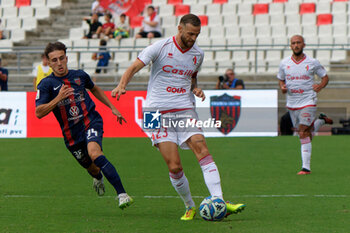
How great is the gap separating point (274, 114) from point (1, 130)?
692 cm

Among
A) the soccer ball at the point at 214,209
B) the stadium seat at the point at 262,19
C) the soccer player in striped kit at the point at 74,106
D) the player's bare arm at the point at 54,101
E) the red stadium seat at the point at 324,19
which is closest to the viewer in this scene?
the soccer ball at the point at 214,209

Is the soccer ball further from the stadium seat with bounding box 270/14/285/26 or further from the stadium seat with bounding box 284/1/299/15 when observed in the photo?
the stadium seat with bounding box 284/1/299/15

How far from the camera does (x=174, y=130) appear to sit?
712 centimetres

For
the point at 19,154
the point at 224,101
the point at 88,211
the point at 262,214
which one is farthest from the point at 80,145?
the point at 224,101

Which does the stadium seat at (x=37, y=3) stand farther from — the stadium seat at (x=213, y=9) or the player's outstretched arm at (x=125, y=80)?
the player's outstretched arm at (x=125, y=80)

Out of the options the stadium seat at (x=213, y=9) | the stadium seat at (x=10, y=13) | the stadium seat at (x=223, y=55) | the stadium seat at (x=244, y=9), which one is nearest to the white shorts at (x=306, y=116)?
the stadium seat at (x=223, y=55)

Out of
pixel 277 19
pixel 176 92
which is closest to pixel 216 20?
pixel 277 19

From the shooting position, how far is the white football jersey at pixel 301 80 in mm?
11570

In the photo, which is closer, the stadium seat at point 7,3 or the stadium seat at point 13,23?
the stadium seat at point 13,23

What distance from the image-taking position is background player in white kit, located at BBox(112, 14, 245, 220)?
696 centimetres

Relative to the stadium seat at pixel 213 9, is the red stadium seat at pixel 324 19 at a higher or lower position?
lower

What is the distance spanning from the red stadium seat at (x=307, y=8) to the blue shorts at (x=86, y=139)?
52.8 feet

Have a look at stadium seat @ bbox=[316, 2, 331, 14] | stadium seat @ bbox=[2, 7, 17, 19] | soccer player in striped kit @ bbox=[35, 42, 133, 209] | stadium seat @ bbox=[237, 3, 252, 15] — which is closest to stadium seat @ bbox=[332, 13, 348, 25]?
stadium seat @ bbox=[316, 2, 331, 14]

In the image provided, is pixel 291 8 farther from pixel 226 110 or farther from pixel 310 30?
pixel 226 110
